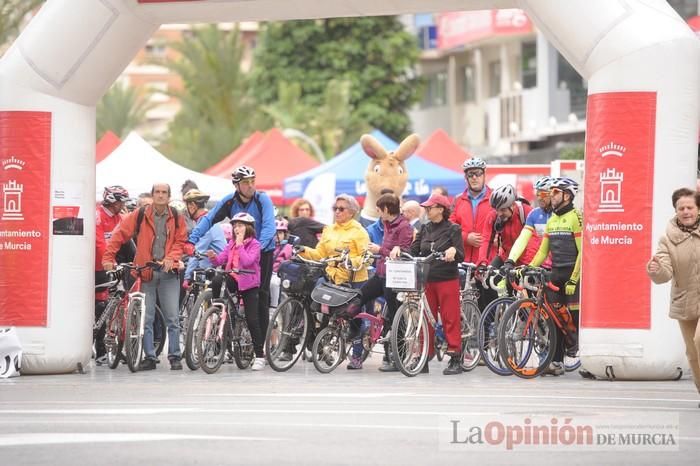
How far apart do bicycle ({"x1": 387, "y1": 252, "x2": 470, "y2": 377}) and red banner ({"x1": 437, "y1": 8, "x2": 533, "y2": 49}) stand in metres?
38.5

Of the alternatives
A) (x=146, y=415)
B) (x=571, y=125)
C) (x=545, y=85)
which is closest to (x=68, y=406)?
(x=146, y=415)

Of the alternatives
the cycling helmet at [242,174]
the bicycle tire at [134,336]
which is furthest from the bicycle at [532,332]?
the bicycle tire at [134,336]

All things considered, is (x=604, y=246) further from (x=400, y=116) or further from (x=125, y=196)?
(x=400, y=116)

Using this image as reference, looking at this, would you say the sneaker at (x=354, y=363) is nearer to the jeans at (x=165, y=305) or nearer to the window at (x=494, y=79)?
the jeans at (x=165, y=305)

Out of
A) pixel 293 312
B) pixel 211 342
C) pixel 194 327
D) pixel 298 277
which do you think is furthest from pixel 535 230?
pixel 194 327

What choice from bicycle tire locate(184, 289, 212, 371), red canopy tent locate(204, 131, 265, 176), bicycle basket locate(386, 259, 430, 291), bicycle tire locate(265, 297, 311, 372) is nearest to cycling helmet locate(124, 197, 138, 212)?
bicycle tire locate(184, 289, 212, 371)

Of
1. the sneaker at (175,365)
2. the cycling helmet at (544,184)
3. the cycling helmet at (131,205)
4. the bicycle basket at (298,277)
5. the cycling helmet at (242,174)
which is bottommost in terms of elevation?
the sneaker at (175,365)

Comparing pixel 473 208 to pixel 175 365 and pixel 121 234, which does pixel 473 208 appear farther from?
pixel 121 234

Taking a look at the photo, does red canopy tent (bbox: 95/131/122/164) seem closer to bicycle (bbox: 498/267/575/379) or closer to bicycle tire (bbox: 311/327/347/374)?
bicycle tire (bbox: 311/327/347/374)

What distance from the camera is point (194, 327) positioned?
17.6 metres

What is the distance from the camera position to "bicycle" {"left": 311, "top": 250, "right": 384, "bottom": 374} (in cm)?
1770

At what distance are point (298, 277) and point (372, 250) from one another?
3.06 ft

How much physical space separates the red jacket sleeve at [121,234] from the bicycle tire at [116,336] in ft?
2.04

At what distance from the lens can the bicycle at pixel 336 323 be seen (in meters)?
17.7
